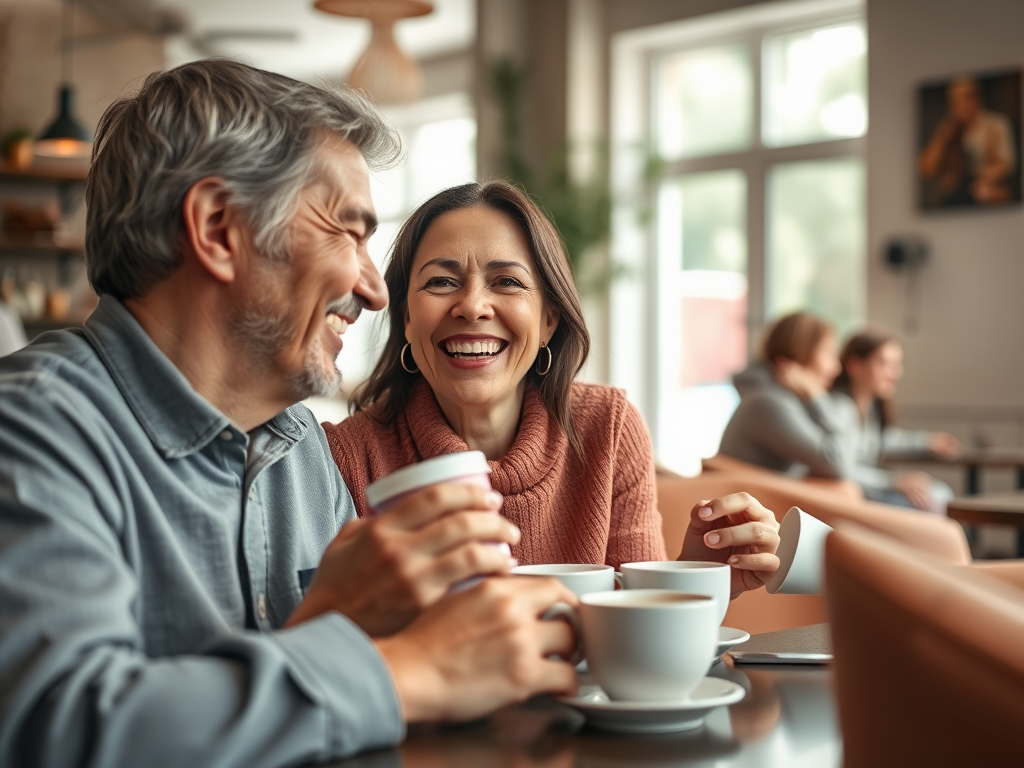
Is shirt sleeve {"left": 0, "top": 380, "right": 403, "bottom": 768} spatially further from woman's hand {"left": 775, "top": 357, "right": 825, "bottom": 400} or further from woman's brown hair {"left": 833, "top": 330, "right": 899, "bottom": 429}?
woman's brown hair {"left": 833, "top": 330, "right": 899, "bottom": 429}

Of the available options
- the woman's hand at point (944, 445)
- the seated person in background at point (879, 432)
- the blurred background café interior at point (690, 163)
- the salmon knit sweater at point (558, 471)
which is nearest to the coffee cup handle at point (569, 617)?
the salmon knit sweater at point (558, 471)

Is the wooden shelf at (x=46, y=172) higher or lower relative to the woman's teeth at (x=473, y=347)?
higher

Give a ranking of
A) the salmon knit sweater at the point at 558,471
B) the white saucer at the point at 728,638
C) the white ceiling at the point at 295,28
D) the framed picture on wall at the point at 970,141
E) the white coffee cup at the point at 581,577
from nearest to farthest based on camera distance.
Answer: the white coffee cup at the point at 581,577 → the white saucer at the point at 728,638 → the salmon knit sweater at the point at 558,471 → the framed picture on wall at the point at 970,141 → the white ceiling at the point at 295,28

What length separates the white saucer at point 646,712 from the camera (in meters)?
Result: 0.83

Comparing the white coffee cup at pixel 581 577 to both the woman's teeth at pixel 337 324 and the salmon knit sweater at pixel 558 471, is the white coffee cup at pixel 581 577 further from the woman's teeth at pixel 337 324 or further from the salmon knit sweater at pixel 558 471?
the salmon knit sweater at pixel 558 471

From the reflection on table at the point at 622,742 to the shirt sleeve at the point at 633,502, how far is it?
32.8 inches

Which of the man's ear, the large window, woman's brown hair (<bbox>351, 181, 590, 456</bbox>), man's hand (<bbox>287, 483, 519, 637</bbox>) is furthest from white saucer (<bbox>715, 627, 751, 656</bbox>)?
the large window

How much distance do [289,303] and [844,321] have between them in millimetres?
6808

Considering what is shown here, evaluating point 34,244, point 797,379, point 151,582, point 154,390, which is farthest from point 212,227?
point 34,244

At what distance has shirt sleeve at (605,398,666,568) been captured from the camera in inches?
69.9

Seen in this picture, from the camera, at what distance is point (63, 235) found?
27.2ft

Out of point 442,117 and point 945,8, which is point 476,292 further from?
point 442,117

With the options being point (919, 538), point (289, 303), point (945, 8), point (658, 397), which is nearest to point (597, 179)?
point (658, 397)

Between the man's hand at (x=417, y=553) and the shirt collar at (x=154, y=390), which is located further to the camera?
the shirt collar at (x=154, y=390)
